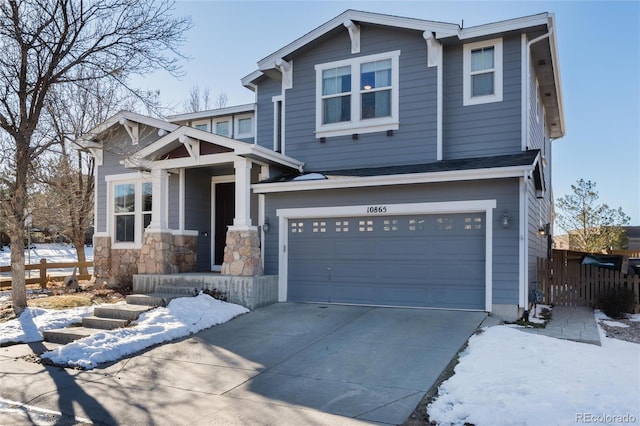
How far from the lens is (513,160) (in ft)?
29.6

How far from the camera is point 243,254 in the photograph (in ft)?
33.6

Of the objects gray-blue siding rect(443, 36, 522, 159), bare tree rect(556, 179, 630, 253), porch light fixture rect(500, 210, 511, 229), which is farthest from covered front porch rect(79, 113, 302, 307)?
bare tree rect(556, 179, 630, 253)

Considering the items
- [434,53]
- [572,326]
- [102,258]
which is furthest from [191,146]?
[572,326]

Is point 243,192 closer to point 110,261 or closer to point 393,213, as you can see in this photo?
point 393,213

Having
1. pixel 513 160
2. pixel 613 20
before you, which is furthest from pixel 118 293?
pixel 613 20

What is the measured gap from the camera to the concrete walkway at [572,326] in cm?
747

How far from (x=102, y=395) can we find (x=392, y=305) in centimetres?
575

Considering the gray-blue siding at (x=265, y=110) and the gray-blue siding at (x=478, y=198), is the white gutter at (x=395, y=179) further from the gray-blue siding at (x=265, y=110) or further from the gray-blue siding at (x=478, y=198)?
the gray-blue siding at (x=265, y=110)

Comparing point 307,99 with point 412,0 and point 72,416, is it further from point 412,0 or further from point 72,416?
point 72,416

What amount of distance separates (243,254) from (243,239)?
12.5 inches

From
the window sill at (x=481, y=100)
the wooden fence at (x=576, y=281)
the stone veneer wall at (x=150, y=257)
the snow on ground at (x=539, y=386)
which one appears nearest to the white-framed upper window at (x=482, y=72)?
the window sill at (x=481, y=100)

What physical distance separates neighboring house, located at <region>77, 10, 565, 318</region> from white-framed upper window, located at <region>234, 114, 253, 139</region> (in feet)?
5.73

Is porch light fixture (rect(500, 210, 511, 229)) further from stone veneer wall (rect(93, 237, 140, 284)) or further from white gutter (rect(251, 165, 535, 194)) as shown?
stone veneer wall (rect(93, 237, 140, 284))

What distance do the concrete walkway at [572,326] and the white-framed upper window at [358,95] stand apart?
509 centimetres
